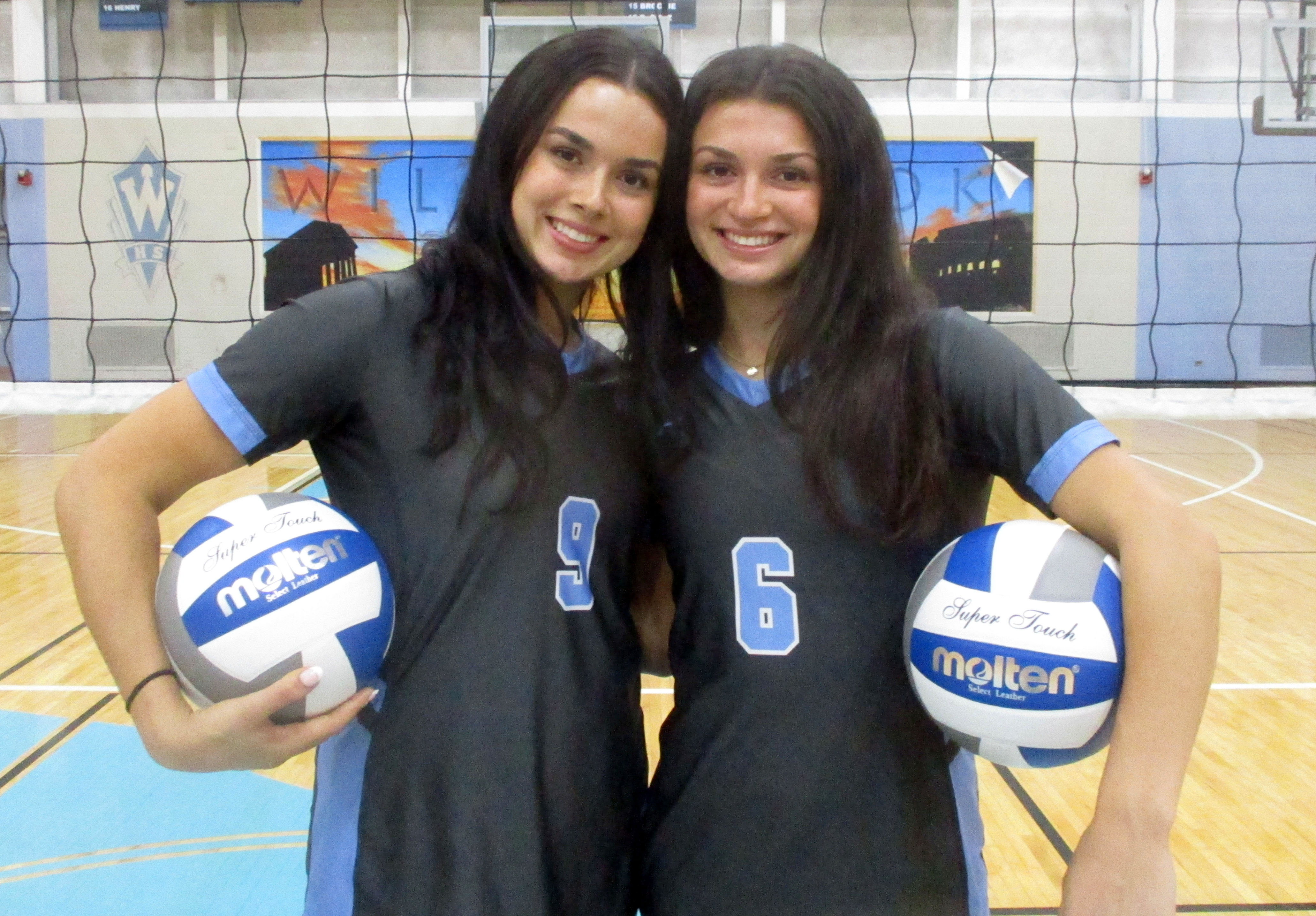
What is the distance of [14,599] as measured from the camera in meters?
2.98

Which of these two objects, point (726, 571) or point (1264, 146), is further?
point (1264, 146)

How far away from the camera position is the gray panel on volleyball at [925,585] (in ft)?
2.93

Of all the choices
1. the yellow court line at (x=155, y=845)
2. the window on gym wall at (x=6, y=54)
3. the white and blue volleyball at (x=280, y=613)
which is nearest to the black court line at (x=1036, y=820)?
the white and blue volleyball at (x=280, y=613)

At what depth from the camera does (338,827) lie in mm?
903

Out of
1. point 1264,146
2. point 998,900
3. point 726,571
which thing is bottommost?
point 998,900

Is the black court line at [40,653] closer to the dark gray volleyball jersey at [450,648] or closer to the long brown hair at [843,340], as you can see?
the dark gray volleyball jersey at [450,648]

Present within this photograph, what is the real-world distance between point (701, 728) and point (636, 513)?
8.3 inches

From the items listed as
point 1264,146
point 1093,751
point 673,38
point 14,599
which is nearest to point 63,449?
point 14,599

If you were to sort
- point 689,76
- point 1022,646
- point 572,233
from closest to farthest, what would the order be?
point 1022,646
point 572,233
point 689,76

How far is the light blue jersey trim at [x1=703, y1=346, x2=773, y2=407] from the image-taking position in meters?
0.97

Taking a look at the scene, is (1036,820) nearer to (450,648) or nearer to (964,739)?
(964,739)

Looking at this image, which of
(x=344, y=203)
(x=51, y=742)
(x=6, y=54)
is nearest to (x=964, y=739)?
(x=51, y=742)

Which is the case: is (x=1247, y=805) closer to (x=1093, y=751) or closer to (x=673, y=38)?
(x=1093, y=751)

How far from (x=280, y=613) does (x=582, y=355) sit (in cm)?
37
